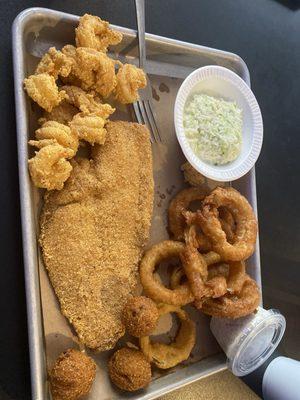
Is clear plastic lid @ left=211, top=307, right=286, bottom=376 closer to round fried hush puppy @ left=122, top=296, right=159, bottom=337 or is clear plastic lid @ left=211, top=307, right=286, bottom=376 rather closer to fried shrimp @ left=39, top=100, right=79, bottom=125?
round fried hush puppy @ left=122, top=296, right=159, bottom=337

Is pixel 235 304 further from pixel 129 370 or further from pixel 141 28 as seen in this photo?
pixel 141 28

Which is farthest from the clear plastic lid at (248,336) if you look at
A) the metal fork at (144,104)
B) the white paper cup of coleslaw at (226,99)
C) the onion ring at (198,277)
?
the metal fork at (144,104)

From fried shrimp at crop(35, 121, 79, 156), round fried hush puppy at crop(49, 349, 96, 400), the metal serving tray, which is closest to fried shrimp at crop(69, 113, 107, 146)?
fried shrimp at crop(35, 121, 79, 156)

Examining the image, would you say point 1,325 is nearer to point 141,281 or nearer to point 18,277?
point 18,277

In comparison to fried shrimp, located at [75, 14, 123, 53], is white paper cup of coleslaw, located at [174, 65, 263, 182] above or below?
below

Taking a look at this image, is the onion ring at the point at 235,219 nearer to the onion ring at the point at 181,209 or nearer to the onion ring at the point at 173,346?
the onion ring at the point at 181,209

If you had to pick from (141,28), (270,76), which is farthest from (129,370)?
(270,76)

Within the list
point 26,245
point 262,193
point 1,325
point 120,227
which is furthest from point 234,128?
point 1,325
